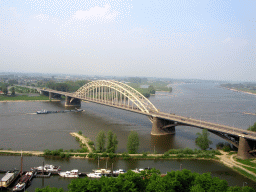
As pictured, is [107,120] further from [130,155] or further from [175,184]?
[175,184]

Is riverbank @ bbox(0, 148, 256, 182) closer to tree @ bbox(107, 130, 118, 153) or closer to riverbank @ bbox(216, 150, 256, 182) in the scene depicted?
riverbank @ bbox(216, 150, 256, 182)

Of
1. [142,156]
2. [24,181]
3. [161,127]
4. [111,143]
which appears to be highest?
[161,127]

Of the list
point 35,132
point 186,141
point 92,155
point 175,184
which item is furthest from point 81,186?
point 35,132

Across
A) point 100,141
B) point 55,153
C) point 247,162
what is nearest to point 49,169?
point 55,153

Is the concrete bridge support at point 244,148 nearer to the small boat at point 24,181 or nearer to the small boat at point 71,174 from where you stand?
the small boat at point 71,174

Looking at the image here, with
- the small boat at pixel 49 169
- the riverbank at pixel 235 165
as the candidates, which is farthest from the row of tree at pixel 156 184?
→ the riverbank at pixel 235 165

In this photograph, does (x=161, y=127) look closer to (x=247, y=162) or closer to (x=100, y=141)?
(x=100, y=141)
